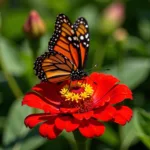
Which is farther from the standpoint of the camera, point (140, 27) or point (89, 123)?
point (140, 27)

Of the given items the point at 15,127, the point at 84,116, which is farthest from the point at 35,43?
the point at 84,116

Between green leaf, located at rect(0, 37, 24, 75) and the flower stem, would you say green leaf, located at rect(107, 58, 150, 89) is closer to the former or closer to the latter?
green leaf, located at rect(0, 37, 24, 75)

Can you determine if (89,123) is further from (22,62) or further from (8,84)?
(22,62)

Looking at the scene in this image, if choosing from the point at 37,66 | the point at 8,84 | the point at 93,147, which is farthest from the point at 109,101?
the point at 8,84

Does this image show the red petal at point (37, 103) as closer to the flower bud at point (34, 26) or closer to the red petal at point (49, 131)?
the red petal at point (49, 131)

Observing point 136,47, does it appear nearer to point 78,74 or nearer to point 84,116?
point 78,74

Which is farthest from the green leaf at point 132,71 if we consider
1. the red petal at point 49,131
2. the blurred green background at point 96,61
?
the red petal at point 49,131

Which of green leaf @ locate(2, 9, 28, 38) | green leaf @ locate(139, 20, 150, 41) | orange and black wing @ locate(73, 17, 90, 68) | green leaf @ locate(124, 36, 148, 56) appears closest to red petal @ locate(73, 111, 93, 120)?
orange and black wing @ locate(73, 17, 90, 68)
